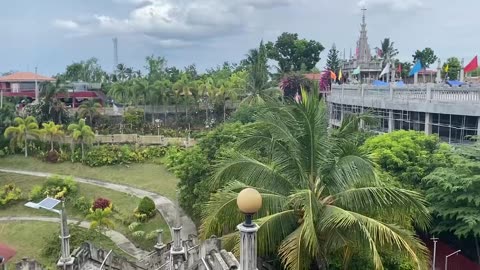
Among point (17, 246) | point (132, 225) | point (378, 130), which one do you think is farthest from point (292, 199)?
point (378, 130)

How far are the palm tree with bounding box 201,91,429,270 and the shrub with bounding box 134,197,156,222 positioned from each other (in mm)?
14419

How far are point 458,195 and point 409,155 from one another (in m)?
3.24

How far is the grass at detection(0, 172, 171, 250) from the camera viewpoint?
955 inches

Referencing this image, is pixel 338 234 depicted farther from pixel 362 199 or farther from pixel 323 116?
pixel 323 116

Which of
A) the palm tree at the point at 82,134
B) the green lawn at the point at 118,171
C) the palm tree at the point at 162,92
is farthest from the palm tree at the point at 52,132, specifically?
the palm tree at the point at 162,92

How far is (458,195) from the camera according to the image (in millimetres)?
14508

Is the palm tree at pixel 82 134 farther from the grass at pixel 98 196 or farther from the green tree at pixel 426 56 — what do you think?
the green tree at pixel 426 56

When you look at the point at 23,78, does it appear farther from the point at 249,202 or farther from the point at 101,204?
the point at 249,202

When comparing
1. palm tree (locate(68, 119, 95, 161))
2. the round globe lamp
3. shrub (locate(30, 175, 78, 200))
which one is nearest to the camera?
the round globe lamp

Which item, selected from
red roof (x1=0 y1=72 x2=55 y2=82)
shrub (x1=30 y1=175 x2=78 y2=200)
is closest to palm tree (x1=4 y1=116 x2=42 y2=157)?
shrub (x1=30 y1=175 x2=78 y2=200)

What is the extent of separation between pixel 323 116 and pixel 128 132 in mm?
36907

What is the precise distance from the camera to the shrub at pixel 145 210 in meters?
24.9

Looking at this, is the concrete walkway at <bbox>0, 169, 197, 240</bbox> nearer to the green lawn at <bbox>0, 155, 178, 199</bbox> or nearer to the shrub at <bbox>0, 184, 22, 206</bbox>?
the green lawn at <bbox>0, 155, 178, 199</bbox>

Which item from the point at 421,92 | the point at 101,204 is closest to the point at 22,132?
the point at 101,204
